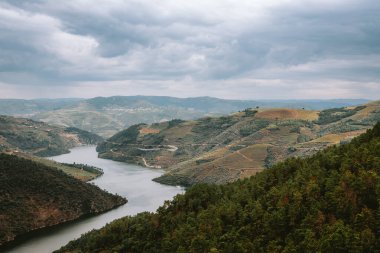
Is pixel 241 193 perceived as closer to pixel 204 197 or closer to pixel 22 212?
pixel 204 197

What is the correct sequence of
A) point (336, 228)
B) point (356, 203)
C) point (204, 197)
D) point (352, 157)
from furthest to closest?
point (204, 197)
point (352, 157)
point (356, 203)
point (336, 228)

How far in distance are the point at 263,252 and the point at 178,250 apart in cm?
2323

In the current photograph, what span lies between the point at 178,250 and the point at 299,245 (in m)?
31.6

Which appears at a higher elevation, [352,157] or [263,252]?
[352,157]

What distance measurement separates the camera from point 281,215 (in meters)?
92.4

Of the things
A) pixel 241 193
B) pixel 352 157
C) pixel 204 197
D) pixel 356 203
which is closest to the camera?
pixel 356 203

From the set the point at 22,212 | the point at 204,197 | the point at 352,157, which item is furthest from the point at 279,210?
the point at 22,212

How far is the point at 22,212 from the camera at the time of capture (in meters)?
191

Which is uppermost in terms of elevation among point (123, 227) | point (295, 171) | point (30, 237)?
point (295, 171)

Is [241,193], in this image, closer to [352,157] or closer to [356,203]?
[352,157]

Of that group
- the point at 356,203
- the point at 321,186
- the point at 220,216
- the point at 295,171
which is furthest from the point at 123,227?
the point at 356,203

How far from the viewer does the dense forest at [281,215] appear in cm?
7850

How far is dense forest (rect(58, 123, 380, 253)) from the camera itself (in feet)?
258

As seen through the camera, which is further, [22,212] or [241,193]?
[22,212]
